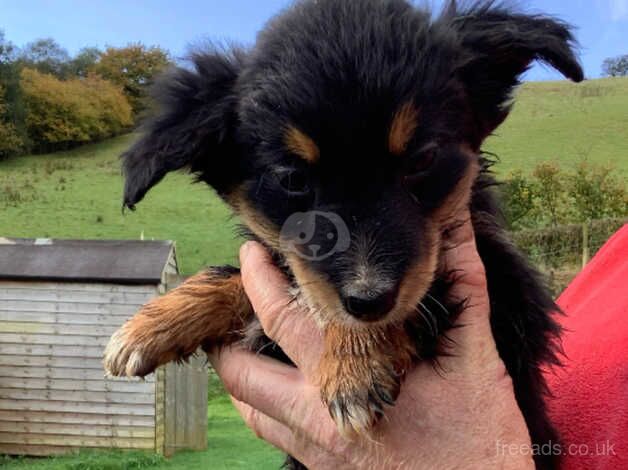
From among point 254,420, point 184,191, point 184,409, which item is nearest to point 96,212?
point 184,191

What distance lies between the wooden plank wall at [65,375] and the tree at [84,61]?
31933 millimetres

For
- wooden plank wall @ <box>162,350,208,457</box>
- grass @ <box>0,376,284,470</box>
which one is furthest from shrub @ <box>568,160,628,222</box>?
wooden plank wall @ <box>162,350,208,457</box>

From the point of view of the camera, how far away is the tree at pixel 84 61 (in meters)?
40.1

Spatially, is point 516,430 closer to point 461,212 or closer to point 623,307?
point 461,212

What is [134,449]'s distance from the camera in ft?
33.6

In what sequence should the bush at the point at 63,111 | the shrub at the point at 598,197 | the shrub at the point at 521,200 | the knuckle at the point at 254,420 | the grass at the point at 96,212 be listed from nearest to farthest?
the knuckle at the point at 254,420 < the shrub at the point at 521,200 < the shrub at the point at 598,197 < the grass at the point at 96,212 < the bush at the point at 63,111

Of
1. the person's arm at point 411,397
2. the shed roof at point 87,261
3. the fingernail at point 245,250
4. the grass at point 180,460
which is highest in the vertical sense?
the fingernail at point 245,250

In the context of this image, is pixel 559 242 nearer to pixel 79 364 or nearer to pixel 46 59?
pixel 79 364

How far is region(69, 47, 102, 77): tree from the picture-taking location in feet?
132

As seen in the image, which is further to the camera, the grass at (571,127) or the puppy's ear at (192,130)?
the grass at (571,127)

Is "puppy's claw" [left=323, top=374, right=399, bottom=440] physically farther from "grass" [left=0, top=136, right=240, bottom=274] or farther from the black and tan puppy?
"grass" [left=0, top=136, right=240, bottom=274]

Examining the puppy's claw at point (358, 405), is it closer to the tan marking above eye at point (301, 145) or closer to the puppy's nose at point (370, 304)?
the puppy's nose at point (370, 304)

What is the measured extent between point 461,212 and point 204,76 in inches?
30.6

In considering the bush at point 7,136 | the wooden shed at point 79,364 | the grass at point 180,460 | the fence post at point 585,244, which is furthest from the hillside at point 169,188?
the wooden shed at point 79,364
